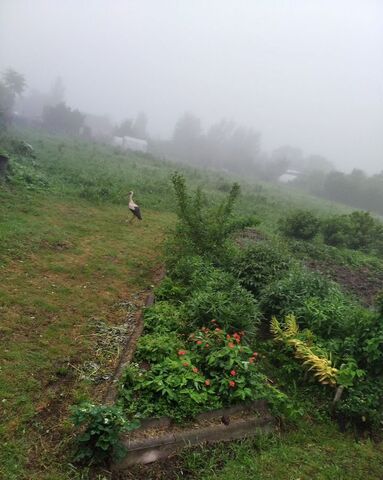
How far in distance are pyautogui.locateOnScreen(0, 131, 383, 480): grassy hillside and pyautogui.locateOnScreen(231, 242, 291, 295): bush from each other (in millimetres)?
1744

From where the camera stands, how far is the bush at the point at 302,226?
13.3m

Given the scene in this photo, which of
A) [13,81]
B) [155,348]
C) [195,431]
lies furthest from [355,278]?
[13,81]

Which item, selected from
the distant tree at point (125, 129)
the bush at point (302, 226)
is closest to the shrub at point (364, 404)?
the bush at point (302, 226)

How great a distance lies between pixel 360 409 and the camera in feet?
13.8

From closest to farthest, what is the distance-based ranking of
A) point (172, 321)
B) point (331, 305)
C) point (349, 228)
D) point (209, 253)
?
1. point (172, 321)
2. point (331, 305)
3. point (209, 253)
4. point (349, 228)

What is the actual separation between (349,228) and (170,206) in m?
6.64

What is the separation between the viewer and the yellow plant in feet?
15.0

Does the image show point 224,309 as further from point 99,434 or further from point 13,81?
point 13,81

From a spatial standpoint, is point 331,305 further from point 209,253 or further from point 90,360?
point 90,360

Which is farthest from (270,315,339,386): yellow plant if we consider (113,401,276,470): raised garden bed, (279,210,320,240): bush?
(279,210,320,240): bush

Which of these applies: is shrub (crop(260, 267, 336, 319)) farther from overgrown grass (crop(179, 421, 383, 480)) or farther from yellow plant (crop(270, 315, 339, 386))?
overgrown grass (crop(179, 421, 383, 480))

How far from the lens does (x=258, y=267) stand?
6.84 m

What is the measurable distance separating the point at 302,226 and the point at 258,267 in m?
7.16

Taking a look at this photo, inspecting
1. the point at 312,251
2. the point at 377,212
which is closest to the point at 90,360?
the point at 312,251
